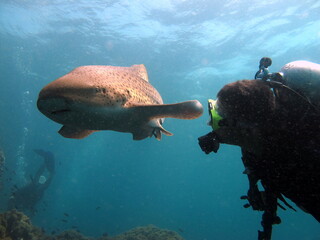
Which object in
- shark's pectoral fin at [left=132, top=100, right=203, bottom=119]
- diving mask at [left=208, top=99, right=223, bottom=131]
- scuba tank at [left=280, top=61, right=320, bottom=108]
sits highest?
scuba tank at [left=280, top=61, right=320, bottom=108]

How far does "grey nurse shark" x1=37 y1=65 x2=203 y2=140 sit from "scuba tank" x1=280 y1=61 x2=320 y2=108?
1.16 meters

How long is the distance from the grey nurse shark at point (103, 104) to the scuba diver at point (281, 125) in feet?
1.41

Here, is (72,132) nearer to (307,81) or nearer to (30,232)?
(307,81)

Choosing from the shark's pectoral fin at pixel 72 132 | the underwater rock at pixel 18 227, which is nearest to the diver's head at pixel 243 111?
the shark's pectoral fin at pixel 72 132

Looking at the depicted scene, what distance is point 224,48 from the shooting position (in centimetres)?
2792

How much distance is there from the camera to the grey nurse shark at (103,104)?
240cm

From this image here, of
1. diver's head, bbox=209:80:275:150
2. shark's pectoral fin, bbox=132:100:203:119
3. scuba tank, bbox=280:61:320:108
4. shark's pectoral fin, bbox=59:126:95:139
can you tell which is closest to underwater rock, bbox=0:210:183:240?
shark's pectoral fin, bbox=59:126:95:139

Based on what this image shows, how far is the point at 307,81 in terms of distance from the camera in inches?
101

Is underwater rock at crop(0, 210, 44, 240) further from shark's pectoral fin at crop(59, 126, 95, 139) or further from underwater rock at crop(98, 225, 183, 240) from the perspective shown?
shark's pectoral fin at crop(59, 126, 95, 139)

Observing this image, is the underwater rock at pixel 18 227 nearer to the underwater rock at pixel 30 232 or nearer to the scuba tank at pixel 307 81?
the underwater rock at pixel 30 232

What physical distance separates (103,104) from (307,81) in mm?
2429

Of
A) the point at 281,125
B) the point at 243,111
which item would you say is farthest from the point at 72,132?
the point at 281,125

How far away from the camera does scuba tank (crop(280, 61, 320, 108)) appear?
253cm

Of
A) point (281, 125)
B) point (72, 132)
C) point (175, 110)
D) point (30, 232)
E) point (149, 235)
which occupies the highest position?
point (175, 110)
